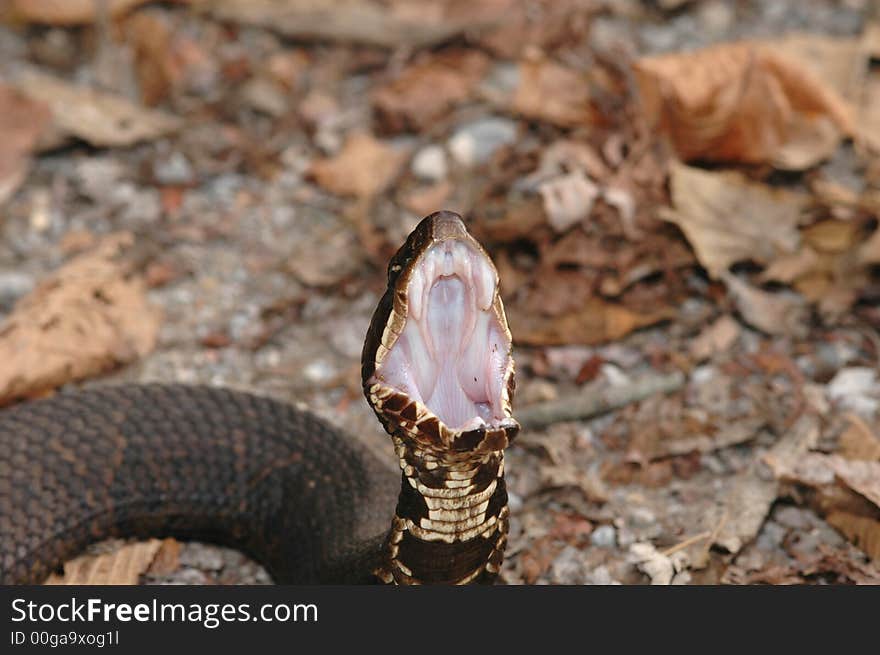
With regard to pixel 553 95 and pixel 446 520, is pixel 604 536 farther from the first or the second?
pixel 553 95

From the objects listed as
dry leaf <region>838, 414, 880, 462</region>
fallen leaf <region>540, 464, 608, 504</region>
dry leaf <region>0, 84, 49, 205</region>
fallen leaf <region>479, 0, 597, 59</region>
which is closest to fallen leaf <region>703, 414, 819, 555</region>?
dry leaf <region>838, 414, 880, 462</region>

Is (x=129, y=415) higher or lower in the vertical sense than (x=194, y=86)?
lower

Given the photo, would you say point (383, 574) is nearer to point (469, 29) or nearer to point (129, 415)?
point (129, 415)

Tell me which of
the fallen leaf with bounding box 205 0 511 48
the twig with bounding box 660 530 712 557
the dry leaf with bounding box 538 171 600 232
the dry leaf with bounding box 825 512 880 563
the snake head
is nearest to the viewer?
the snake head

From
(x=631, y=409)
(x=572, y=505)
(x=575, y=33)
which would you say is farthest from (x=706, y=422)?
(x=575, y=33)

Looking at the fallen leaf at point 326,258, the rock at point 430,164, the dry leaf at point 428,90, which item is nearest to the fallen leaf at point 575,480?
the fallen leaf at point 326,258

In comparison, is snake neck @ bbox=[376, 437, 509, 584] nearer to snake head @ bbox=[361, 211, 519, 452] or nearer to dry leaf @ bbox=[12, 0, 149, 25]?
snake head @ bbox=[361, 211, 519, 452]

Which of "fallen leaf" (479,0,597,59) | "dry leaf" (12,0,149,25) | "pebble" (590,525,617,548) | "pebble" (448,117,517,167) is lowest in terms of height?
"pebble" (590,525,617,548)
